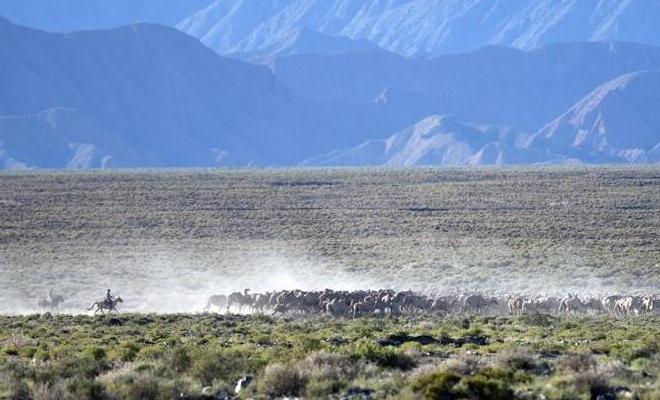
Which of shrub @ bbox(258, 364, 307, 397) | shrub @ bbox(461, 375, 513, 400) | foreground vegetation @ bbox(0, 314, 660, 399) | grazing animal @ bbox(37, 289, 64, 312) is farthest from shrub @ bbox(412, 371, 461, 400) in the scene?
grazing animal @ bbox(37, 289, 64, 312)

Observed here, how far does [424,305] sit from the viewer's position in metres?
33.4

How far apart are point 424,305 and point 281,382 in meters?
17.4

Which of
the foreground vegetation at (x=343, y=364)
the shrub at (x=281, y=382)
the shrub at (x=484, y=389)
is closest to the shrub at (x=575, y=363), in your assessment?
the foreground vegetation at (x=343, y=364)

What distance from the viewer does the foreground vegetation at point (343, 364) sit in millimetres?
15914

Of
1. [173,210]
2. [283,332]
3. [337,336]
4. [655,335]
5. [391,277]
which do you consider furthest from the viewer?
[173,210]

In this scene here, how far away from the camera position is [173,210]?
72625 millimetres

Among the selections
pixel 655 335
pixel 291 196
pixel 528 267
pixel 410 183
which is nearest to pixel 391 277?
pixel 528 267

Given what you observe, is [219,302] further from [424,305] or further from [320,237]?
[320,237]

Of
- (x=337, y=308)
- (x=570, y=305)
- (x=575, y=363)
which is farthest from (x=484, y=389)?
(x=570, y=305)

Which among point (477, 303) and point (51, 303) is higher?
point (51, 303)

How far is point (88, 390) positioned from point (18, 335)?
370 inches

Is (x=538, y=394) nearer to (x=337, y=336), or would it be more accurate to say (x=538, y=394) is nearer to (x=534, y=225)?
(x=337, y=336)

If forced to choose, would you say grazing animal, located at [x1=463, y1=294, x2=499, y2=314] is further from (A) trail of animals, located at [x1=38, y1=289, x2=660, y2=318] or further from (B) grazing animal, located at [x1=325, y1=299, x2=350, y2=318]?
(B) grazing animal, located at [x1=325, y1=299, x2=350, y2=318]

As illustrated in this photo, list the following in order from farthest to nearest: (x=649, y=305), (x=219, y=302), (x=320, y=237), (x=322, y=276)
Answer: (x=320, y=237)
(x=322, y=276)
(x=219, y=302)
(x=649, y=305)
